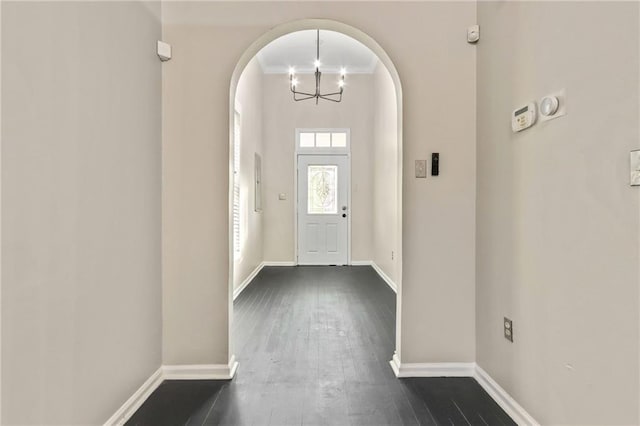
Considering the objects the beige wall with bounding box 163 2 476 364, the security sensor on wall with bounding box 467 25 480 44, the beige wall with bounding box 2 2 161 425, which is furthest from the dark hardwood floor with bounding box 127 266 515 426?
the security sensor on wall with bounding box 467 25 480 44

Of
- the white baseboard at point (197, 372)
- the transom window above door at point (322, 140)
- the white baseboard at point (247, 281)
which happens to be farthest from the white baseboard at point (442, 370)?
the transom window above door at point (322, 140)

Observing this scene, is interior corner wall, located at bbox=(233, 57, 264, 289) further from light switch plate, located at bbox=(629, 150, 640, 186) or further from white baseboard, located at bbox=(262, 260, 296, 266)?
light switch plate, located at bbox=(629, 150, 640, 186)

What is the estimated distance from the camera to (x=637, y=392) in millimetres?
1176

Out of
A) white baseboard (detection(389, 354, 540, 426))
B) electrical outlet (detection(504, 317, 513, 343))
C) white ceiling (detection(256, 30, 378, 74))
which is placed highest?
white ceiling (detection(256, 30, 378, 74))

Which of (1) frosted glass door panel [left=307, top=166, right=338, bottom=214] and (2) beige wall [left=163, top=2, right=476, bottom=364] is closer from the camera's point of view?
(2) beige wall [left=163, top=2, right=476, bottom=364]

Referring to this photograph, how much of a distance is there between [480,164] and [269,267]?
4.69 m

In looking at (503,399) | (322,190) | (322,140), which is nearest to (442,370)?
(503,399)

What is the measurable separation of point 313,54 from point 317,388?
16.3 ft

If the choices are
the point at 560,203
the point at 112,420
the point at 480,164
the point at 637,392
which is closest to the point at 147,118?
the point at 112,420

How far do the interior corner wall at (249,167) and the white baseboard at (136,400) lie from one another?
2.04 m

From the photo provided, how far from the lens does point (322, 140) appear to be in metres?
6.54

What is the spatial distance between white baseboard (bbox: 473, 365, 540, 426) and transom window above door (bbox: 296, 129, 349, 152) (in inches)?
191

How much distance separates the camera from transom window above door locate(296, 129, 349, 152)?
6.51m

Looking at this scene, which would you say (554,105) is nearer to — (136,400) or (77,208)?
(77,208)
